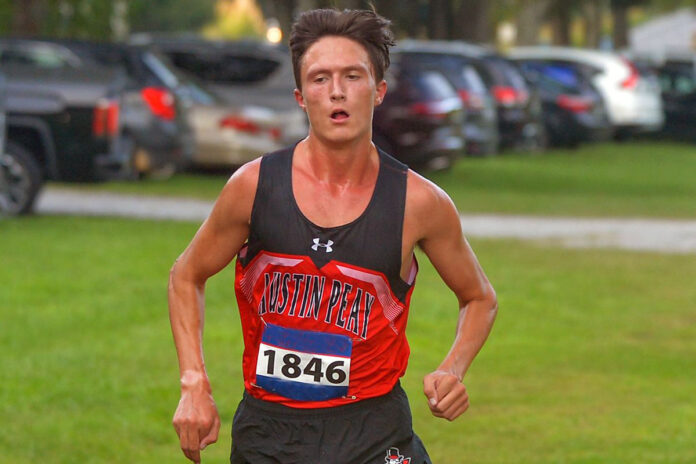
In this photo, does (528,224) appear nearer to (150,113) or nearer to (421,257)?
(421,257)

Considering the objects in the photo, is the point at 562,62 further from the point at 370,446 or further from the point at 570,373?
the point at 370,446

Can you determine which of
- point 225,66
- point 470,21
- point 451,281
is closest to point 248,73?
point 225,66

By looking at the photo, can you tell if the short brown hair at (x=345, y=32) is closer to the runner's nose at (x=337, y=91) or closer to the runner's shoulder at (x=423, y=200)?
the runner's nose at (x=337, y=91)

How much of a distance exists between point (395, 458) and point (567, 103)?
99.5 feet

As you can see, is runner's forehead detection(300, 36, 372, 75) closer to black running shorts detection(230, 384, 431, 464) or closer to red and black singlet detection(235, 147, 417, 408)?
red and black singlet detection(235, 147, 417, 408)

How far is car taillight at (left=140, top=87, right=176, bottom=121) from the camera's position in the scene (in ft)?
64.0

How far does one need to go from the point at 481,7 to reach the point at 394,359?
127 ft

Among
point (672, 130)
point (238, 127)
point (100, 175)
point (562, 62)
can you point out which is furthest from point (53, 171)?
point (672, 130)

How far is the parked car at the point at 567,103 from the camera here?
34.0 m

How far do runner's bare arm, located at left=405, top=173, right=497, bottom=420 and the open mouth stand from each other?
11.1 inches

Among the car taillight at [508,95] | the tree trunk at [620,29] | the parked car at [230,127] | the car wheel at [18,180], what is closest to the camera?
the car wheel at [18,180]

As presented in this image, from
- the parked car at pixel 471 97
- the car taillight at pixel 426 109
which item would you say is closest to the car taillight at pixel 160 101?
the car taillight at pixel 426 109

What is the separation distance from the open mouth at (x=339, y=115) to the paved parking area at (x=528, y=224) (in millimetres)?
12267

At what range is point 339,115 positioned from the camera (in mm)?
4016
